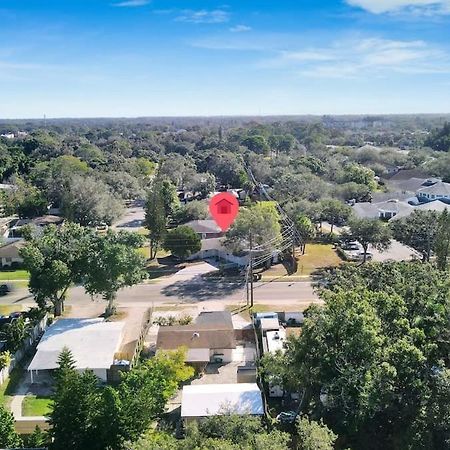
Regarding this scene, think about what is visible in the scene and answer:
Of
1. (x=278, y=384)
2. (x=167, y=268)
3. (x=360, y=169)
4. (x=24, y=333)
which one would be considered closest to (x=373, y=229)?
(x=167, y=268)

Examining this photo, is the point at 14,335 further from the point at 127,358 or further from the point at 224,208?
the point at 224,208

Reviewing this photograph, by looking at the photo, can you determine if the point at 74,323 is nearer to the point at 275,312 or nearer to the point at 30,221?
the point at 275,312

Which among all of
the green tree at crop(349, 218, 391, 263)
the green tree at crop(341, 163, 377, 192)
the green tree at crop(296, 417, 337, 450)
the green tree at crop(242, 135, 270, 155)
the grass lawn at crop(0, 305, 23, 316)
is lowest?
the grass lawn at crop(0, 305, 23, 316)

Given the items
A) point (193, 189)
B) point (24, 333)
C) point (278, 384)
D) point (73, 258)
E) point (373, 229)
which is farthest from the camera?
point (193, 189)

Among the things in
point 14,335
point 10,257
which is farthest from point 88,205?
point 14,335

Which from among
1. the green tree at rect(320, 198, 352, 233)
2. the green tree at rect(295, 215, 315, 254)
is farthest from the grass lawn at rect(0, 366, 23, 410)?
the green tree at rect(320, 198, 352, 233)

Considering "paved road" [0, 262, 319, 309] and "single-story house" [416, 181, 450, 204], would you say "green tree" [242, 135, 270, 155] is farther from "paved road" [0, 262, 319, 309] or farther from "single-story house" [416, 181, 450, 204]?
"paved road" [0, 262, 319, 309]
